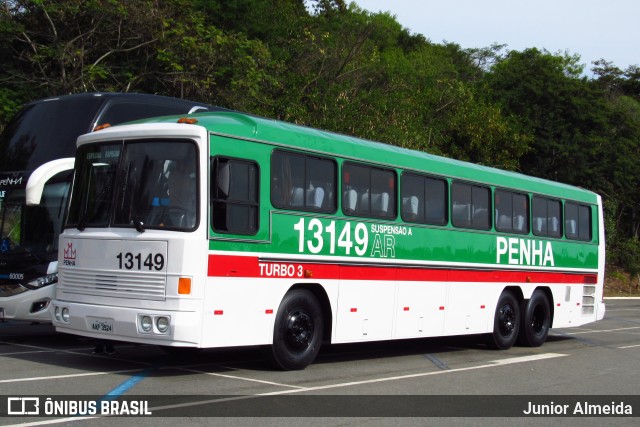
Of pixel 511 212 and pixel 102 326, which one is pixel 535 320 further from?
pixel 102 326

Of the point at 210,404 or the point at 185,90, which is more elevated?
the point at 185,90

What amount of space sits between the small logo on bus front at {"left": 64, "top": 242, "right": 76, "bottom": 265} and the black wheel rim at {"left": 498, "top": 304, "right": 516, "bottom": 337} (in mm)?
8702

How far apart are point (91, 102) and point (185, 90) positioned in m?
13.0

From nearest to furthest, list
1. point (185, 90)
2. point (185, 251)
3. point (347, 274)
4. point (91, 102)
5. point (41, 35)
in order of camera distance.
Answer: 1. point (185, 251)
2. point (347, 274)
3. point (91, 102)
4. point (41, 35)
5. point (185, 90)

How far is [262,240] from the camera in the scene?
10.6 metres

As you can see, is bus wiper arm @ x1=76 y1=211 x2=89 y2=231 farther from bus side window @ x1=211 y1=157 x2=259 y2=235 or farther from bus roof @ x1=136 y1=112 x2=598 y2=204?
bus side window @ x1=211 y1=157 x2=259 y2=235

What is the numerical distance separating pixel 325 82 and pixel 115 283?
75.9ft

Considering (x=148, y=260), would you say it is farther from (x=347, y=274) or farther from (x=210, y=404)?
(x=347, y=274)

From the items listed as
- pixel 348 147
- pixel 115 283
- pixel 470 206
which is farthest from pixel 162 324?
pixel 470 206

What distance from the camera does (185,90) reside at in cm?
2675

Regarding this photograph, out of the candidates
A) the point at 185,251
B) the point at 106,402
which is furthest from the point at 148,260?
the point at 106,402

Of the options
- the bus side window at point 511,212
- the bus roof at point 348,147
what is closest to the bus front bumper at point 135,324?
the bus roof at point 348,147

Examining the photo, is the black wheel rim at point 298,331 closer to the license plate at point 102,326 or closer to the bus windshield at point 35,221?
the license plate at point 102,326

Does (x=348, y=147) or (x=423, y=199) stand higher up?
(x=348, y=147)
